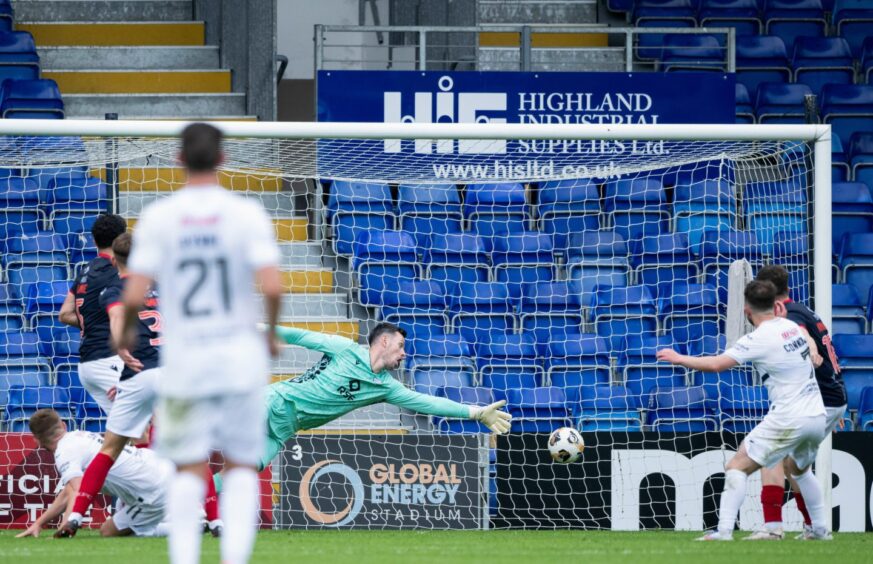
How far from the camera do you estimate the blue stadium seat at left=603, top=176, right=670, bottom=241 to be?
40.8 ft

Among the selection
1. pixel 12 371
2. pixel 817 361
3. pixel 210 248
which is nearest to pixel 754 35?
pixel 817 361

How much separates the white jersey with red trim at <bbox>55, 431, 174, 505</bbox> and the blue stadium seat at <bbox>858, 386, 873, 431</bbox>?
21.0 feet

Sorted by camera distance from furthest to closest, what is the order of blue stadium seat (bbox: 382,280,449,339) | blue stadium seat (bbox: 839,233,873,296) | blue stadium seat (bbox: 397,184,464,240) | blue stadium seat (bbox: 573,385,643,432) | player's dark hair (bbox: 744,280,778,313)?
blue stadium seat (bbox: 839,233,873,296) → blue stadium seat (bbox: 397,184,464,240) → blue stadium seat (bbox: 382,280,449,339) → blue stadium seat (bbox: 573,385,643,432) → player's dark hair (bbox: 744,280,778,313)

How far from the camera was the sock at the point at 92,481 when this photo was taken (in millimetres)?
7797

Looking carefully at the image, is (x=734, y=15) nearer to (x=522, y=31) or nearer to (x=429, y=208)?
(x=522, y=31)

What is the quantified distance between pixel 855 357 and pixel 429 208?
4.32 metres

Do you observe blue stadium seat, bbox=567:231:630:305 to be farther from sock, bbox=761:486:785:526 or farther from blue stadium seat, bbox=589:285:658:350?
sock, bbox=761:486:785:526

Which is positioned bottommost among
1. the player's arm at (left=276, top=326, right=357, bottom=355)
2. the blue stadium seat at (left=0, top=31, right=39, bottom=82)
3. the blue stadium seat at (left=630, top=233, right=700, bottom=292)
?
the player's arm at (left=276, top=326, right=357, bottom=355)

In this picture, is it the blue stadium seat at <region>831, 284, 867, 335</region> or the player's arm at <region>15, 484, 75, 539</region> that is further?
the blue stadium seat at <region>831, 284, 867, 335</region>

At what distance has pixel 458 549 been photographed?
25.0ft

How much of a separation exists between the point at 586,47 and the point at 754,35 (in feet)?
6.74

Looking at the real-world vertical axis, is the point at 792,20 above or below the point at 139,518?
above

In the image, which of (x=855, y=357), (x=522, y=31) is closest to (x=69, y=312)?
(x=522, y=31)

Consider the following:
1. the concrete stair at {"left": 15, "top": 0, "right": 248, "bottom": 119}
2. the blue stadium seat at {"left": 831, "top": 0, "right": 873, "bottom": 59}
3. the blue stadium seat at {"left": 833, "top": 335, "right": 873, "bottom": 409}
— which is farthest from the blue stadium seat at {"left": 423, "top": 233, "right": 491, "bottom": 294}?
the blue stadium seat at {"left": 831, "top": 0, "right": 873, "bottom": 59}
